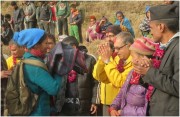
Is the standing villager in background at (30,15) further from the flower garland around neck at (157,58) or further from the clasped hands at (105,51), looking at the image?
the flower garland around neck at (157,58)

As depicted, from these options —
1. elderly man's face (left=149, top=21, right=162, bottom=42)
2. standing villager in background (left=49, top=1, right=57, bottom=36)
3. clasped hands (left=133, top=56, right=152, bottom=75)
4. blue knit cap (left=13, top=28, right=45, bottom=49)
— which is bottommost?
standing villager in background (left=49, top=1, right=57, bottom=36)

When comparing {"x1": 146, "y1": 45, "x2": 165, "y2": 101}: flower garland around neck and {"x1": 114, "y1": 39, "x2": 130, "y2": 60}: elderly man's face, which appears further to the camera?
{"x1": 114, "y1": 39, "x2": 130, "y2": 60}: elderly man's face

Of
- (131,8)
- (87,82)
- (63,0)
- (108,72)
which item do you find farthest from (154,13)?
(131,8)

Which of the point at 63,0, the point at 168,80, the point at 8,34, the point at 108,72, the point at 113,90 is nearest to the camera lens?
the point at 168,80

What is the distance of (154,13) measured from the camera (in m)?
3.20

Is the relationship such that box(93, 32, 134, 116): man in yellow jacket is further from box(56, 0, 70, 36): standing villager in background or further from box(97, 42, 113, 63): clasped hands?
box(56, 0, 70, 36): standing villager in background

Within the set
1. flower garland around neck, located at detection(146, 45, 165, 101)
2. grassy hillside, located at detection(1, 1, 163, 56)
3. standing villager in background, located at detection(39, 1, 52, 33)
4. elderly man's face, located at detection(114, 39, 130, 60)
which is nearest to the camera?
flower garland around neck, located at detection(146, 45, 165, 101)

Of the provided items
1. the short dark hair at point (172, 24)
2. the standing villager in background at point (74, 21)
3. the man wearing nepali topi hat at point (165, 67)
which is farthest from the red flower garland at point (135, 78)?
the standing villager in background at point (74, 21)

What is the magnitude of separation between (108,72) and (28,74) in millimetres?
929

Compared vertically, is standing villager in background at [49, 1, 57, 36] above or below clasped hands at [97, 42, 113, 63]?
below

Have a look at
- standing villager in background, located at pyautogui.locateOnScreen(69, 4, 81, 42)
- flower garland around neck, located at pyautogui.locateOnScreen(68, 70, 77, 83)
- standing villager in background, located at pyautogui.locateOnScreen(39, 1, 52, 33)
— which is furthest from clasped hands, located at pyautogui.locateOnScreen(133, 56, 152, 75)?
standing villager in background, located at pyautogui.locateOnScreen(39, 1, 52, 33)

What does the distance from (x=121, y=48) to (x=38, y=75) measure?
3.61ft

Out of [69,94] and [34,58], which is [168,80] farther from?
[69,94]

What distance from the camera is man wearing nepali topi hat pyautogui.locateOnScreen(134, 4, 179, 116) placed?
2941mm
